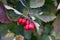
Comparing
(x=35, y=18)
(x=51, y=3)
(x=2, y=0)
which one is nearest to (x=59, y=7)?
(x=51, y=3)

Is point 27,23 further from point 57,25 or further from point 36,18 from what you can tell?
point 57,25

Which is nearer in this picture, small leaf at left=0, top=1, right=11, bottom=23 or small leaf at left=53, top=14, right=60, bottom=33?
small leaf at left=0, top=1, right=11, bottom=23

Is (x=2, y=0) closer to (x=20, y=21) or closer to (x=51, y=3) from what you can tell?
(x=20, y=21)

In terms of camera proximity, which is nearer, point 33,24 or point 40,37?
point 33,24

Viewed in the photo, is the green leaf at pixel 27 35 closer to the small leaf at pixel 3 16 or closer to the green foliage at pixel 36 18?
the green foliage at pixel 36 18

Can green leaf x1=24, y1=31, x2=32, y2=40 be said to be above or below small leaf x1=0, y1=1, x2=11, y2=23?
below

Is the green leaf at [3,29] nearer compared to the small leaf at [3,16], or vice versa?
the small leaf at [3,16]

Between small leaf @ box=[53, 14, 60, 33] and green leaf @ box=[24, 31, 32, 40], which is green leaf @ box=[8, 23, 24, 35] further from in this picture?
small leaf @ box=[53, 14, 60, 33]

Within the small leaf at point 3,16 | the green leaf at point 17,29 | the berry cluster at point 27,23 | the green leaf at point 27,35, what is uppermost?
the small leaf at point 3,16

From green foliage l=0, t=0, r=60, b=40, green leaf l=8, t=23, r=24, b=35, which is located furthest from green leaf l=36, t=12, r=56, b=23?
green leaf l=8, t=23, r=24, b=35

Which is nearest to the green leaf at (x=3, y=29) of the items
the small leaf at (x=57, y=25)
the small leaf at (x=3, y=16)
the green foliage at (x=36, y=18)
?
the green foliage at (x=36, y=18)

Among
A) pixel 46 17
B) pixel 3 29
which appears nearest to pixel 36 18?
pixel 46 17
